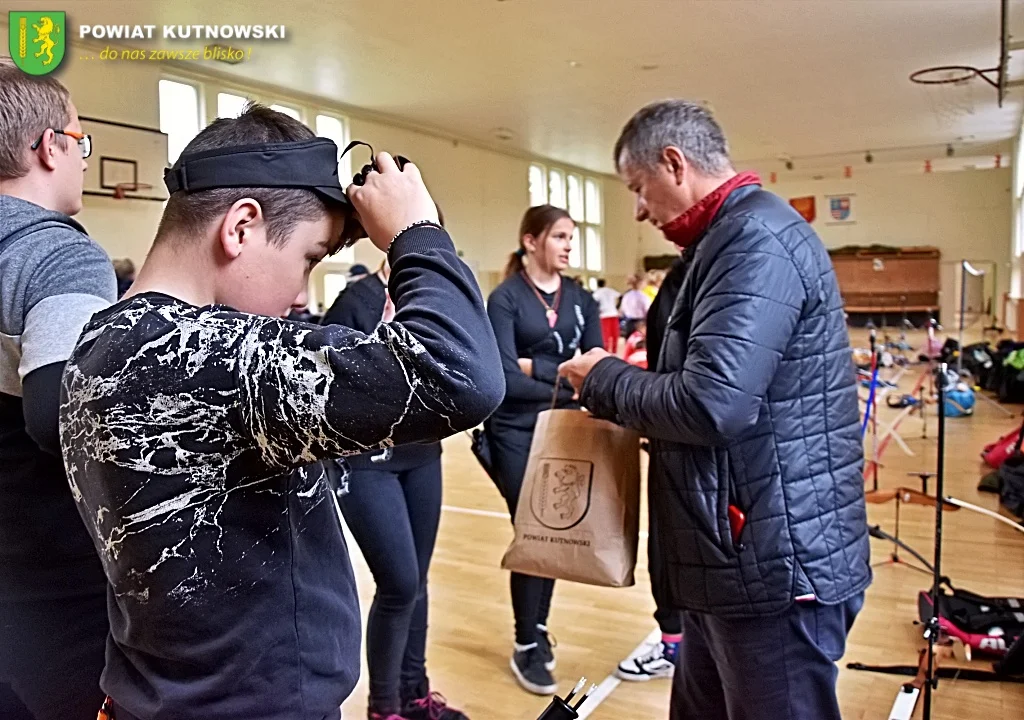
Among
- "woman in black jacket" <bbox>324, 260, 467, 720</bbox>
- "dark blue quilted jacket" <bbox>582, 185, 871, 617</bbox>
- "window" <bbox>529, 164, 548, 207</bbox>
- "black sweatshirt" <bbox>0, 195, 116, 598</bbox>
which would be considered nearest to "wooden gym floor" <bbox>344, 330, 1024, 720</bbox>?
"woman in black jacket" <bbox>324, 260, 467, 720</bbox>

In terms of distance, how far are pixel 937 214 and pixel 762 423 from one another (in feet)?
73.1

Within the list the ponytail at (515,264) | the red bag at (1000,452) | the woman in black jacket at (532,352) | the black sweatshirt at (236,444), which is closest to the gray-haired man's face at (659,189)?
the black sweatshirt at (236,444)

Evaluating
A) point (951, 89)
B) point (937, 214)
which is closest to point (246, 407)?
point (951, 89)

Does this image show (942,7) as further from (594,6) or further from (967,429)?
(967,429)

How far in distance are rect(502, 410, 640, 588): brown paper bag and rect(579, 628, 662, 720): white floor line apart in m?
0.97

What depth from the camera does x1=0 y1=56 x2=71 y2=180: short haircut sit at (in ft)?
4.05

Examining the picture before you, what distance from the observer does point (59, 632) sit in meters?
1.27

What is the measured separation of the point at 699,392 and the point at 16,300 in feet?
3.38

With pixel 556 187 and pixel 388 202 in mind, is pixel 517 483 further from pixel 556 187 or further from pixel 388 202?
pixel 556 187

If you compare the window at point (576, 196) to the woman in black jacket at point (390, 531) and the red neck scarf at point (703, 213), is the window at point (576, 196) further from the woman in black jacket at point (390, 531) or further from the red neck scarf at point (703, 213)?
the red neck scarf at point (703, 213)

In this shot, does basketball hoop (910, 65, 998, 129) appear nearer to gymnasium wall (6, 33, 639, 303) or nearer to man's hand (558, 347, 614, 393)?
gymnasium wall (6, 33, 639, 303)

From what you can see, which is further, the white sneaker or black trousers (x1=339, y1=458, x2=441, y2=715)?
the white sneaker

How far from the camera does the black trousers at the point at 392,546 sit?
2.28 meters

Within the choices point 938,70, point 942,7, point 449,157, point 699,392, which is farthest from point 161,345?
point 449,157
